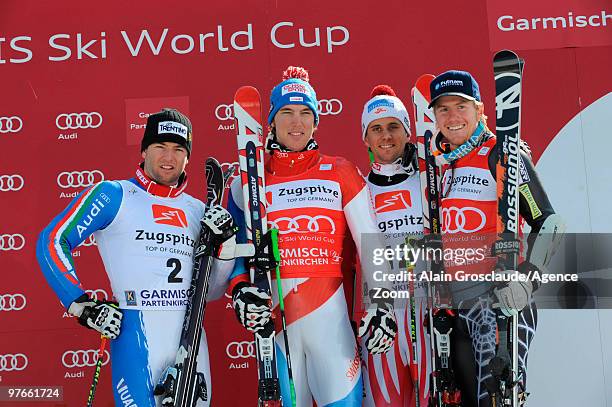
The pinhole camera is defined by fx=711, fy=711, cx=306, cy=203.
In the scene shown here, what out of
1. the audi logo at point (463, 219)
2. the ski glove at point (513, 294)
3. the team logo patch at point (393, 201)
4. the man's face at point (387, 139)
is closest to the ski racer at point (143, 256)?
the team logo patch at point (393, 201)

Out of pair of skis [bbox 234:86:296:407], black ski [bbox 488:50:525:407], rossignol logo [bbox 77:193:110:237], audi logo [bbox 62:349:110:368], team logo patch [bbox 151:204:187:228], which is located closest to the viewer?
black ski [bbox 488:50:525:407]

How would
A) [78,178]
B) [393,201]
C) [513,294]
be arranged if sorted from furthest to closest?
[78,178] → [393,201] → [513,294]

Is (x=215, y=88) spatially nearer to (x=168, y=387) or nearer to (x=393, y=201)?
(x=393, y=201)

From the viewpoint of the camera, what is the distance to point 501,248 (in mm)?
3377

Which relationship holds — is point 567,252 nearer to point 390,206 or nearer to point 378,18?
point 390,206

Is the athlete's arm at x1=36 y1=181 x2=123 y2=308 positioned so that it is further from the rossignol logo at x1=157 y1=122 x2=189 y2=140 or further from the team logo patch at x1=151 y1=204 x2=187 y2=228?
the rossignol logo at x1=157 y1=122 x2=189 y2=140

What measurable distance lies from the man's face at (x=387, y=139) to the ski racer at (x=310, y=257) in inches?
9.2

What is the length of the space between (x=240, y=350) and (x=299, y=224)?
158cm

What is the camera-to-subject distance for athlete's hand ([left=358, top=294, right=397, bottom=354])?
3490mm

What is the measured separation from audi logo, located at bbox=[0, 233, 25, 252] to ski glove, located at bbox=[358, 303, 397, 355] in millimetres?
2690

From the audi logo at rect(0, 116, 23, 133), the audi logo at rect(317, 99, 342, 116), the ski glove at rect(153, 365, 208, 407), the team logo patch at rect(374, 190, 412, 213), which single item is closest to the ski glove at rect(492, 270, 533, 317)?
the team logo patch at rect(374, 190, 412, 213)

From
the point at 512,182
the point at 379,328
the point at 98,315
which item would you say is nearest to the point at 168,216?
the point at 98,315

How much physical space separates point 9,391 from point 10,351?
0.89 feet

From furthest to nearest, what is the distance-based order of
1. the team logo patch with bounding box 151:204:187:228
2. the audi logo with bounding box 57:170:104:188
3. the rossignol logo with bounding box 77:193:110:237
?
1. the audi logo with bounding box 57:170:104:188
2. the team logo patch with bounding box 151:204:187:228
3. the rossignol logo with bounding box 77:193:110:237
